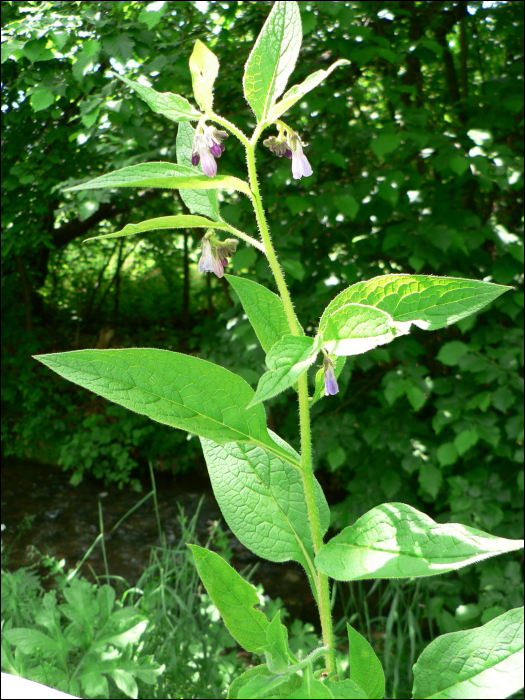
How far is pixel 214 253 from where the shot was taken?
657 millimetres

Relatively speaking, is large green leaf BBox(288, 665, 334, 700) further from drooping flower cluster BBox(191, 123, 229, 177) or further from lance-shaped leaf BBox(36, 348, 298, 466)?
drooping flower cluster BBox(191, 123, 229, 177)

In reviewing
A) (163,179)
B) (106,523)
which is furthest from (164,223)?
(106,523)

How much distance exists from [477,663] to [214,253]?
0.47 metres

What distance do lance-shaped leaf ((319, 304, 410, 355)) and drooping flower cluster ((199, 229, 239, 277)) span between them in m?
0.21

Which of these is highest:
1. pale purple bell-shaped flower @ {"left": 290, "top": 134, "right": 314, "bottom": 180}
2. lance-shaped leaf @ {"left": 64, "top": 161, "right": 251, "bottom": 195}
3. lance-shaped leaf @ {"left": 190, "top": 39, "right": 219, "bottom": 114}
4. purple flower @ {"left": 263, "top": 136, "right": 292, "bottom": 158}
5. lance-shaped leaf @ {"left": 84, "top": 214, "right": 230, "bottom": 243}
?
lance-shaped leaf @ {"left": 190, "top": 39, "right": 219, "bottom": 114}

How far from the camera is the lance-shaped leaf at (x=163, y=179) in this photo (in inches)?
18.6

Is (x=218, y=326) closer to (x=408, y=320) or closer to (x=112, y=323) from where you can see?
(x=112, y=323)

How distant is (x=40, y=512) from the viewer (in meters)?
5.35

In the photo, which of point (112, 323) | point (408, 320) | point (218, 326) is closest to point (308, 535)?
point (408, 320)

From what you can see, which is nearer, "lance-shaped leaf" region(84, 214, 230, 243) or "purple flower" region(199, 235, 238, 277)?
"lance-shaped leaf" region(84, 214, 230, 243)

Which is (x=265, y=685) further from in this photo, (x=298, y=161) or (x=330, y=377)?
(x=298, y=161)

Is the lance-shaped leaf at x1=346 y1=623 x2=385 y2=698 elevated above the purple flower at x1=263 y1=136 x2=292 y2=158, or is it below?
below

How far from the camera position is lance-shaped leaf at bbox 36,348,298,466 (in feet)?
1.61

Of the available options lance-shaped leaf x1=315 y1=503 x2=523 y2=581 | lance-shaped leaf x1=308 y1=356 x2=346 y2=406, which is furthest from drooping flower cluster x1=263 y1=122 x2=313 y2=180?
lance-shaped leaf x1=315 y1=503 x2=523 y2=581
